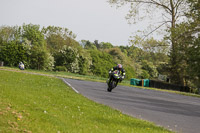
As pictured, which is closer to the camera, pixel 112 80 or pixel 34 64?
pixel 112 80

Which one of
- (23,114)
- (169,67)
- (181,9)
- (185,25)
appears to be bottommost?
(23,114)

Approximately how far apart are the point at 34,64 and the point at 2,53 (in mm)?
6962

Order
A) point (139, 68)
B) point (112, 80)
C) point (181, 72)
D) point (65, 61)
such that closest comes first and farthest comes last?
point (112, 80) < point (181, 72) < point (65, 61) < point (139, 68)

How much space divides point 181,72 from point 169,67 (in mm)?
1944

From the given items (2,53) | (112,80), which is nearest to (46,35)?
(2,53)

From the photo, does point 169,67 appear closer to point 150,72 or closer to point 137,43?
point 137,43

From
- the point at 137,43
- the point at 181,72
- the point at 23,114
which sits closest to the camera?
the point at 23,114

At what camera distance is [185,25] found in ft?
100

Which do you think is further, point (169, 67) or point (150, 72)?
point (150, 72)

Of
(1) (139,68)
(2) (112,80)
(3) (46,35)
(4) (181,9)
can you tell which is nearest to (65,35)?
(3) (46,35)

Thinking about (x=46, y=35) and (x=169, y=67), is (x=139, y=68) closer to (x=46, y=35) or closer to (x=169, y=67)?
(x=46, y=35)

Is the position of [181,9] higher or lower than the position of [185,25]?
higher

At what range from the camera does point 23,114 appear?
22.0 feet

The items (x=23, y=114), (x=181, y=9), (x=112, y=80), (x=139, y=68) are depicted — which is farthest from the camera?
(x=139, y=68)
